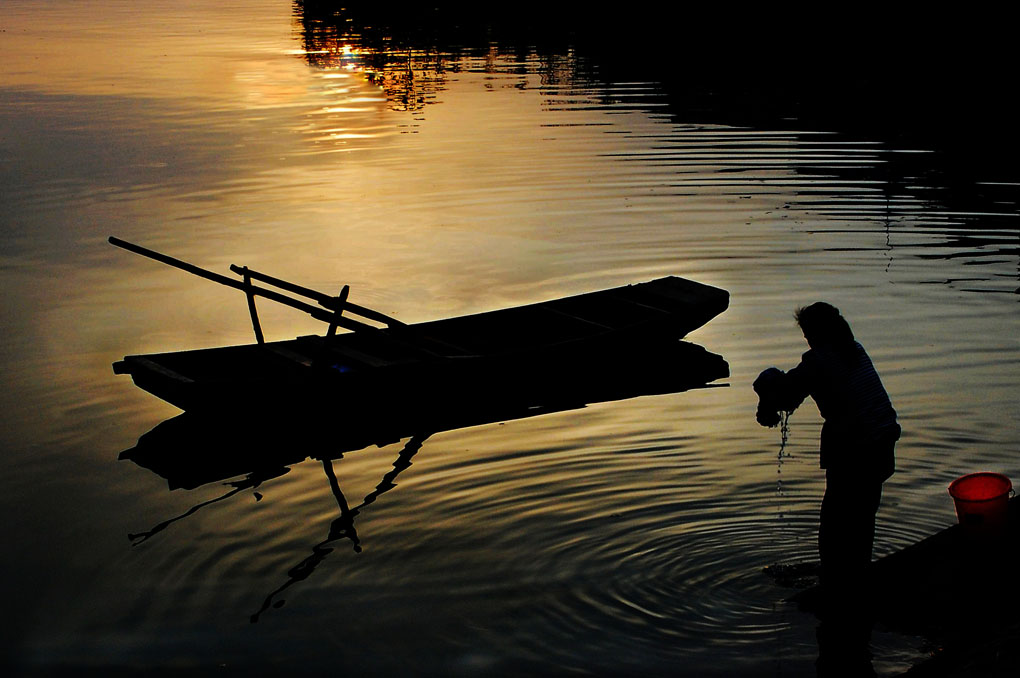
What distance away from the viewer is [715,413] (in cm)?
1257

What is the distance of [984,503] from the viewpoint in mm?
7383

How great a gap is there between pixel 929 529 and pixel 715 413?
3495mm

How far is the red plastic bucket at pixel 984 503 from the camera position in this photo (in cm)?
739

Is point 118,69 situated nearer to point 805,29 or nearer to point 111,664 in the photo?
point 805,29

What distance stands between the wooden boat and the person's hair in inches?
242

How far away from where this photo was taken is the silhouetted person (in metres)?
7.27

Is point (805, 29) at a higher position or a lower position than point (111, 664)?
higher

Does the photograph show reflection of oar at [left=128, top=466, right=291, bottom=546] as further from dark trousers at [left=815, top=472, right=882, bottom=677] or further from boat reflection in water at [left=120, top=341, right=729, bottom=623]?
dark trousers at [left=815, top=472, right=882, bottom=677]

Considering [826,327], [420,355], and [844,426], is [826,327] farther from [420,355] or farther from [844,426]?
[420,355]

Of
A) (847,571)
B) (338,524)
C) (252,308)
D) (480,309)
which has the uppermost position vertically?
(252,308)

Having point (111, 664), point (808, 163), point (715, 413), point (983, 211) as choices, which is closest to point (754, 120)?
point (808, 163)

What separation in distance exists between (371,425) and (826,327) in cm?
678

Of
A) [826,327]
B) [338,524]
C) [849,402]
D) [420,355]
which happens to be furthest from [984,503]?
[420,355]

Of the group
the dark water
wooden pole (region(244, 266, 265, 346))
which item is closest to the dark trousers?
the dark water
